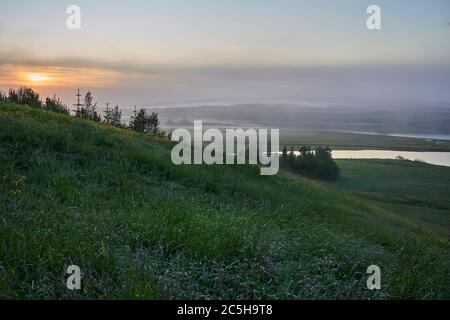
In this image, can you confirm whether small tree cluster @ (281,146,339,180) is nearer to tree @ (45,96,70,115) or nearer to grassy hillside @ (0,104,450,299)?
tree @ (45,96,70,115)

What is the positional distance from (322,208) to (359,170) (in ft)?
297

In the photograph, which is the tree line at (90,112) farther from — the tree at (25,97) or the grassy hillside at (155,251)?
the grassy hillside at (155,251)

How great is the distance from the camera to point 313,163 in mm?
84812

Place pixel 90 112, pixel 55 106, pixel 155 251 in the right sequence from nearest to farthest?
pixel 155 251 → pixel 55 106 → pixel 90 112

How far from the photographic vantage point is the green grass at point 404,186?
176 ft

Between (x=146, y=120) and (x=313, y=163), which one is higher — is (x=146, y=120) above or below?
above

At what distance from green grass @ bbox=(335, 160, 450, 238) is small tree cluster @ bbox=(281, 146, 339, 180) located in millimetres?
Result: 3018

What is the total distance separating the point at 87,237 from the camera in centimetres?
526

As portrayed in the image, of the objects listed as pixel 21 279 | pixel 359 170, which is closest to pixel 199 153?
pixel 21 279

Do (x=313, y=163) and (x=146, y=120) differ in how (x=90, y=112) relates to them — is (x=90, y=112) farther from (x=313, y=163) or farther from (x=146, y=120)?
(x=313, y=163)

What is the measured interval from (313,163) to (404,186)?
59.4ft

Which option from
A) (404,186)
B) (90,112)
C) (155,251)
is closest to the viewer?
(155,251)

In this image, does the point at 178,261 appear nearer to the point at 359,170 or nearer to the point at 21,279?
the point at 21,279

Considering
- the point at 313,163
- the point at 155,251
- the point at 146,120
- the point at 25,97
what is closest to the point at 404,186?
the point at 313,163
